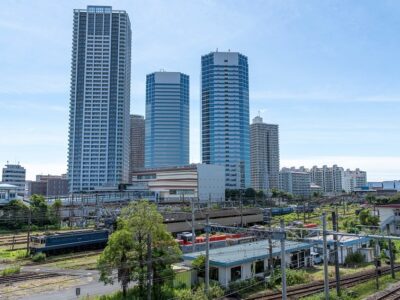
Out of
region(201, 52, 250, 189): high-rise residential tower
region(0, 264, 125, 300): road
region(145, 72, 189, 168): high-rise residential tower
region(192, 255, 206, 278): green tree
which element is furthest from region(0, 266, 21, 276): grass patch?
region(145, 72, 189, 168): high-rise residential tower

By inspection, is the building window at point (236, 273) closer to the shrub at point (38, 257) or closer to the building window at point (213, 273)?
the building window at point (213, 273)

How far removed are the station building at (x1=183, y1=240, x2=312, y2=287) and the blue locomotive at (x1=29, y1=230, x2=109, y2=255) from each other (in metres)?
19.8

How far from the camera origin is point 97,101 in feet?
479

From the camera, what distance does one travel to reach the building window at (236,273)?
89.0 ft

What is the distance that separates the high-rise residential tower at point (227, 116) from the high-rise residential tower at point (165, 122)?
17.5m

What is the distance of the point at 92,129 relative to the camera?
476 ft

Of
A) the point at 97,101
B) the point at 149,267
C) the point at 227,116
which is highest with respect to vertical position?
the point at 97,101

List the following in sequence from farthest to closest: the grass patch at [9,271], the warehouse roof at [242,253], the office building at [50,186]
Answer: the office building at [50,186] → the grass patch at [9,271] → the warehouse roof at [242,253]

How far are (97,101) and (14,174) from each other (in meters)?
57.4

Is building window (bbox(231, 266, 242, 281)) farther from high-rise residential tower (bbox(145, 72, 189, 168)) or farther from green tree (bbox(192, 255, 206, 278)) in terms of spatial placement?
high-rise residential tower (bbox(145, 72, 189, 168))

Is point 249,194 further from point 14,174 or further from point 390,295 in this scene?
point 390,295

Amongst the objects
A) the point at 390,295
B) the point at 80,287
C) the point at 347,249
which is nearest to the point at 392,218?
the point at 347,249

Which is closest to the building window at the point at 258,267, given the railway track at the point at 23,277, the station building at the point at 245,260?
the station building at the point at 245,260

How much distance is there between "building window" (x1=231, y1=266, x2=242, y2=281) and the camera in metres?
27.1
